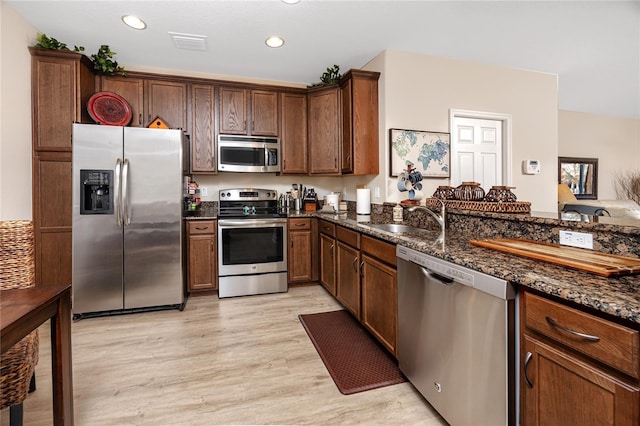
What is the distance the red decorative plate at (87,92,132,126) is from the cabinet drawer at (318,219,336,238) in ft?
7.65

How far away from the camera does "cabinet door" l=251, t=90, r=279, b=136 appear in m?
3.73

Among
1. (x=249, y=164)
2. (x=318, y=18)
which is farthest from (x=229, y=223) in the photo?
(x=318, y=18)

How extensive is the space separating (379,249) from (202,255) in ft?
6.78

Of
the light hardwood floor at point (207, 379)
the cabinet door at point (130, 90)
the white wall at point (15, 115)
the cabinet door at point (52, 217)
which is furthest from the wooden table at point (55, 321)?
the cabinet door at point (130, 90)

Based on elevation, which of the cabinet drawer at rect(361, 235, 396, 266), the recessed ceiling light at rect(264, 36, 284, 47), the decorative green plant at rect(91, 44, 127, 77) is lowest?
the cabinet drawer at rect(361, 235, 396, 266)

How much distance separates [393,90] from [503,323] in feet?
8.90

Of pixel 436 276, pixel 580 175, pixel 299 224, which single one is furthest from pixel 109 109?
pixel 580 175

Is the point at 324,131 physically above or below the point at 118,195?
above

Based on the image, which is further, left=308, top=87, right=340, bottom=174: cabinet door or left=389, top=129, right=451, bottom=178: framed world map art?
left=308, top=87, right=340, bottom=174: cabinet door

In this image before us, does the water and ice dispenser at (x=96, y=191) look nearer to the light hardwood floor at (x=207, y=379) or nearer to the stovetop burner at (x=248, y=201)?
the light hardwood floor at (x=207, y=379)

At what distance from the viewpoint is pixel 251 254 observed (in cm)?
333

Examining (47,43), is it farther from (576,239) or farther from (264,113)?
(576,239)

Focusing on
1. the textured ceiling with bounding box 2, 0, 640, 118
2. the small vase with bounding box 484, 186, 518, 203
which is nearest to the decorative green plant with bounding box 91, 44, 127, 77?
the textured ceiling with bounding box 2, 0, 640, 118

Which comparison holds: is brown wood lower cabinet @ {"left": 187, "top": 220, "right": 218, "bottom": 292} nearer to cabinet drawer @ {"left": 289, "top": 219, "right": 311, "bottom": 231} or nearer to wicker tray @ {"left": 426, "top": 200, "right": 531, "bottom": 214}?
cabinet drawer @ {"left": 289, "top": 219, "right": 311, "bottom": 231}
